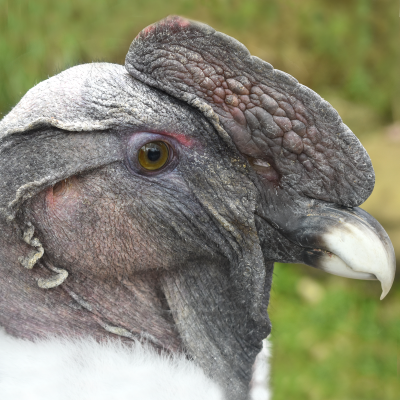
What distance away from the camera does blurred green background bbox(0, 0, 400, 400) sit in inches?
202

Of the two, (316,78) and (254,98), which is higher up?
(316,78)

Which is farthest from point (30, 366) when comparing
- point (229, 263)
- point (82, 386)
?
point (229, 263)

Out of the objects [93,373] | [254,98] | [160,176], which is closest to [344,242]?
[254,98]

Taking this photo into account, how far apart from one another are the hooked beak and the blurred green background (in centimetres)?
136

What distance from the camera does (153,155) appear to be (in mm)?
2057

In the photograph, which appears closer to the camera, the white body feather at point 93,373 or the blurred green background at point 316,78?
the white body feather at point 93,373

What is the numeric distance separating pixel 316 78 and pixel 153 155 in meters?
7.47

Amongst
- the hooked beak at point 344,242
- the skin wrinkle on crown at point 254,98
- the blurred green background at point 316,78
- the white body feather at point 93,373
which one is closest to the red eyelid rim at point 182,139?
the skin wrinkle on crown at point 254,98

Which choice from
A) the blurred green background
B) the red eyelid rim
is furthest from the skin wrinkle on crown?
the blurred green background

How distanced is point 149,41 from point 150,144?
40cm

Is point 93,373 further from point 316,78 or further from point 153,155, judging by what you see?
point 316,78

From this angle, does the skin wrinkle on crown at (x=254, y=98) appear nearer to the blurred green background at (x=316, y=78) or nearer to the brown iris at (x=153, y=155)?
the brown iris at (x=153, y=155)

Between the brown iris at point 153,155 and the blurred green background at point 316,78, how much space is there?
1.38 m

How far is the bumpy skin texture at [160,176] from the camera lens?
6.44ft
